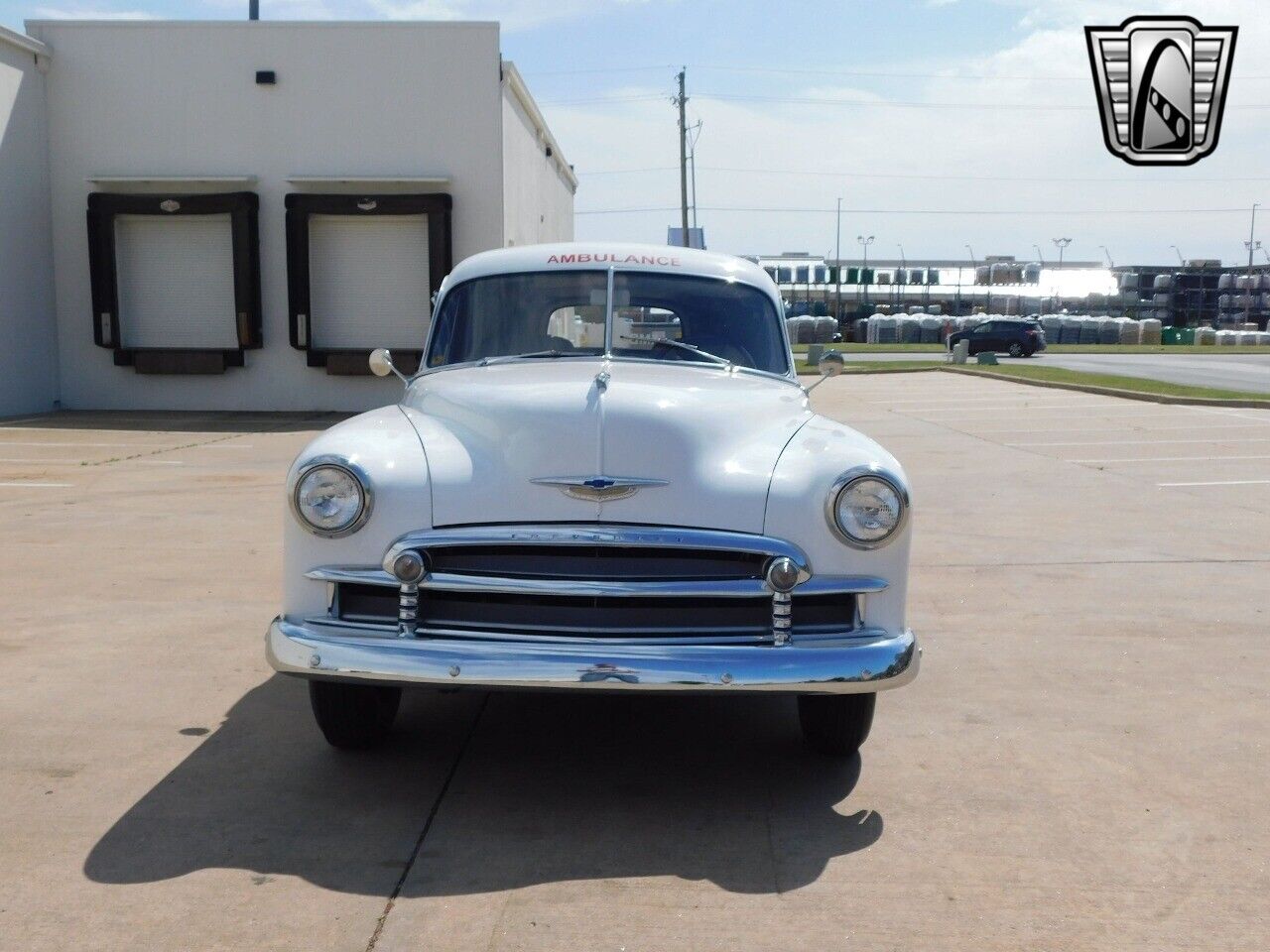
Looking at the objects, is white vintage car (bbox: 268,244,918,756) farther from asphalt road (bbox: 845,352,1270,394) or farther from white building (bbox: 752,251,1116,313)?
white building (bbox: 752,251,1116,313)

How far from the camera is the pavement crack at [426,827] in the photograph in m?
3.16

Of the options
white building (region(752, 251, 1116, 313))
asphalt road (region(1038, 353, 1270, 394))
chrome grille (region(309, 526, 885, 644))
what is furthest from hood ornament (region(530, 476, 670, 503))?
white building (region(752, 251, 1116, 313))

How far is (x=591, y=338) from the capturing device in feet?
17.6

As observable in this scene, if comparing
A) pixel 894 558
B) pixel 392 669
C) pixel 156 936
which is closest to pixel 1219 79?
pixel 894 558

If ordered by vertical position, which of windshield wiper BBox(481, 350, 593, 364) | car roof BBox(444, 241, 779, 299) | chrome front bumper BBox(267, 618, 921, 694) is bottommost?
chrome front bumper BBox(267, 618, 921, 694)

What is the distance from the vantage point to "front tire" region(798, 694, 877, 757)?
420 cm

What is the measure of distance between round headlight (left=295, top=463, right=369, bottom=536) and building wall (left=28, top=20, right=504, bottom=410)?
1521cm

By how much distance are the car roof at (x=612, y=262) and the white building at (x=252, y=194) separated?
1311 cm

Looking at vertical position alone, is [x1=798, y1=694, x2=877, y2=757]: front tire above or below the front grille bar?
below

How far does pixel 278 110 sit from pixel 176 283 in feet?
9.69

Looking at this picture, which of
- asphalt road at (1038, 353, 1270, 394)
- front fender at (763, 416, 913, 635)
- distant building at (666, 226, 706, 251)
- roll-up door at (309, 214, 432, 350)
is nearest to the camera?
front fender at (763, 416, 913, 635)

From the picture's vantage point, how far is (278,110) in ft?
62.0

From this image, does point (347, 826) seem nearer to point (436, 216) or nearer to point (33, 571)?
point (33, 571)

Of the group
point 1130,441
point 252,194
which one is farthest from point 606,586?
point 252,194
